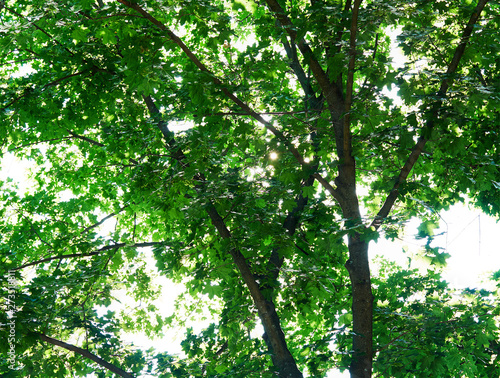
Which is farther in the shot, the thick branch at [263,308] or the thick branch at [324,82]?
the thick branch at [263,308]

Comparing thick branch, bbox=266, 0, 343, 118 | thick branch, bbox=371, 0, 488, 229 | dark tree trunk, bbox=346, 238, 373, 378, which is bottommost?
dark tree trunk, bbox=346, 238, 373, 378

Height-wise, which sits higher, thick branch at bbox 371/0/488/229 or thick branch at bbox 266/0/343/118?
thick branch at bbox 266/0/343/118

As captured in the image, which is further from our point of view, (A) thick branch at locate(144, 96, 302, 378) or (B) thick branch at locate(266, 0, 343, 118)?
(A) thick branch at locate(144, 96, 302, 378)

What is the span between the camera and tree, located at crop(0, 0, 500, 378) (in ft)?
14.9

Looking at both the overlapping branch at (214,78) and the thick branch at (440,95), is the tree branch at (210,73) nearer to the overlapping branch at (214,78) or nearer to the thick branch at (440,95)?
the overlapping branch at (214,78)

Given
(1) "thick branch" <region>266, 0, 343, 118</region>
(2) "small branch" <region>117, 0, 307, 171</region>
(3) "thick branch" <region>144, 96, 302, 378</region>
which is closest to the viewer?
(2) "small branch" <region>117, 0, 307, 171</region>

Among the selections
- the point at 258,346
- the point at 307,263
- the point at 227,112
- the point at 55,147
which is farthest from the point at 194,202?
the point at 55,147

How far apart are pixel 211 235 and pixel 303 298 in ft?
5.73

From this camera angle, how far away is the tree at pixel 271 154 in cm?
455

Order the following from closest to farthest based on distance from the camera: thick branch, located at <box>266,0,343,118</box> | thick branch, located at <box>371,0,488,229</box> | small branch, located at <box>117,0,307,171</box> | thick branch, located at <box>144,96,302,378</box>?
1. small branch, located at <box>117,0,307,171</box>
2. thick branch, located at <box>371,0,488,229</box>
3. thick branch, located at <box>266,0,343,118</box>
4. thick branch, located at <box>144,96,302,378</box>

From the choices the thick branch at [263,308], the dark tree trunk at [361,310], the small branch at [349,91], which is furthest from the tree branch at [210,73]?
the dark tree trunk at [361,310]

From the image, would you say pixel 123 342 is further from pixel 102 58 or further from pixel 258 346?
pixel 102 58

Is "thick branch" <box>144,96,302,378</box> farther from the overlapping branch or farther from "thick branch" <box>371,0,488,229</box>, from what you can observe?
"thick branch" <box>371,0,488,229</box>

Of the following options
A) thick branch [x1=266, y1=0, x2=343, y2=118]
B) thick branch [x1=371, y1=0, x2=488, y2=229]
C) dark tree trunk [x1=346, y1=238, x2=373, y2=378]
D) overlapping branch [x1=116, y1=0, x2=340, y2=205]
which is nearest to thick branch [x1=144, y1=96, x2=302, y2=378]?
dark tree trunk [x1=346, y1=238, x2=373, y2=378]
